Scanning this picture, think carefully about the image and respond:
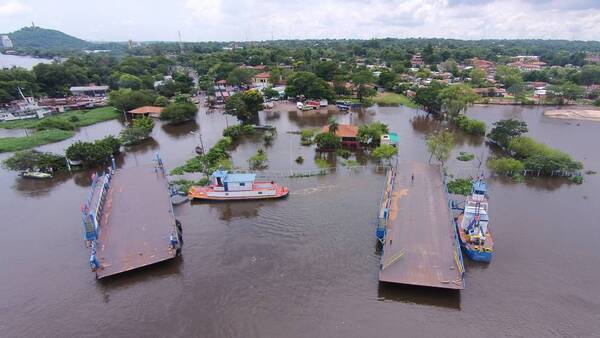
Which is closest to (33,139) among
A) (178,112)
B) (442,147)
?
(178,112)

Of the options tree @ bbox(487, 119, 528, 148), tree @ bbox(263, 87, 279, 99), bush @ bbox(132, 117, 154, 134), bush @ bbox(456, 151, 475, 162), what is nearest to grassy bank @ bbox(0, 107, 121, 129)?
bush @ bbox(132, 117, 154, 134)

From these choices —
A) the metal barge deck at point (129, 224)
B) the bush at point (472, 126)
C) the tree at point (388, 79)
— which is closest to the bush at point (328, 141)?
the metal barge deck at point (129, 224)

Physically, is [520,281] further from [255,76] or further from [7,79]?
[7,79]

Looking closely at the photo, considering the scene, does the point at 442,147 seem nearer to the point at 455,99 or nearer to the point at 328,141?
the point at 328,141

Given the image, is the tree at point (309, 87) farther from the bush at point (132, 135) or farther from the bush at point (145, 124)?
the bush at point (132, 135)

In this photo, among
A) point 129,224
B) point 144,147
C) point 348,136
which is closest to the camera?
point 129,224

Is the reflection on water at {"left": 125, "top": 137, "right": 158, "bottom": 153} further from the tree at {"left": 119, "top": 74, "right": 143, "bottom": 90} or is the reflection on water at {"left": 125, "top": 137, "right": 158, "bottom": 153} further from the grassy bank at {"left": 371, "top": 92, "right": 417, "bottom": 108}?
the grassy bank at {"left": 371, "top": 92, "right": 417, "bottom": 108}

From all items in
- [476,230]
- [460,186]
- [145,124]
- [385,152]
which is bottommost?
[460,186]

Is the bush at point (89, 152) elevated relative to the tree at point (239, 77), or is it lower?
lower
